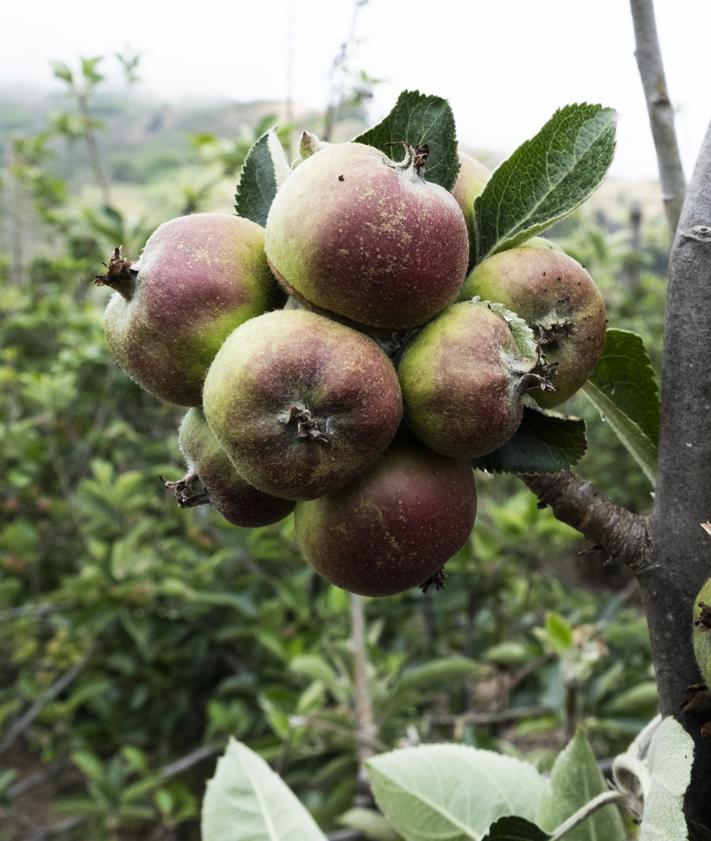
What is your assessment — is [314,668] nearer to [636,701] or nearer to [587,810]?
[636,701]

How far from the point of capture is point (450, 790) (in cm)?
119

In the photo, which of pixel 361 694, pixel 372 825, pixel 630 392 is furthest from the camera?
pixel 361 694

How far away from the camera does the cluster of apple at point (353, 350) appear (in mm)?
755

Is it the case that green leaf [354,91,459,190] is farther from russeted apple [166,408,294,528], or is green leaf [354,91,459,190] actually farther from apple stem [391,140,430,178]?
russeted apple [166,408,294,528]

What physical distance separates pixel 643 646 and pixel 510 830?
8.48 ft

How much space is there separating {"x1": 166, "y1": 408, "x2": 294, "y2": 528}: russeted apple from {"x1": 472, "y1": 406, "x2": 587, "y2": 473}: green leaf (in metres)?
0.25

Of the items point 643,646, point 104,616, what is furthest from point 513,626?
point 104,616

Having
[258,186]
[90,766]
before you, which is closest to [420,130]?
[258,186]

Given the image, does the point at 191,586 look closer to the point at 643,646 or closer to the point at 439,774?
the point at 643,646

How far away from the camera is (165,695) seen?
362 centimetres

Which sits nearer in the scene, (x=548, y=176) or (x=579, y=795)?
(x=548, y=176)

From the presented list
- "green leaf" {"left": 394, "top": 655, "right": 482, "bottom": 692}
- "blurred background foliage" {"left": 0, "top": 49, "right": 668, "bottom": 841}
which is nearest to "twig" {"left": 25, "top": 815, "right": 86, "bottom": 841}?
"blurred background foliage" {"left": 0, "top": 49, "right": 668, "bottom": 841}

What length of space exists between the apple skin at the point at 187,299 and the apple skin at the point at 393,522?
20 centimetres

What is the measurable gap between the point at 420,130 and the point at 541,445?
0.38m
